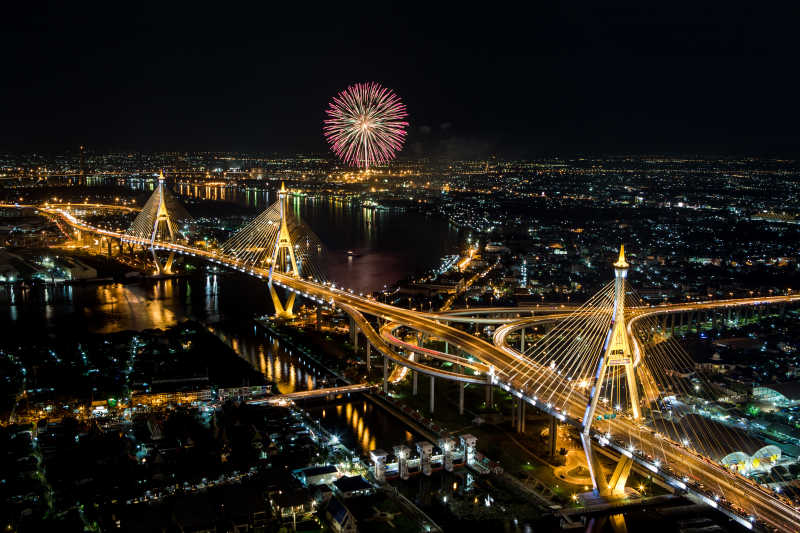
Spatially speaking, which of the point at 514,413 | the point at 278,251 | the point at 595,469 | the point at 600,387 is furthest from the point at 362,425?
the point at 278,251

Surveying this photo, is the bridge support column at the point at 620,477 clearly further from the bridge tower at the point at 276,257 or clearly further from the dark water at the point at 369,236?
the dark water at the point at 369,236

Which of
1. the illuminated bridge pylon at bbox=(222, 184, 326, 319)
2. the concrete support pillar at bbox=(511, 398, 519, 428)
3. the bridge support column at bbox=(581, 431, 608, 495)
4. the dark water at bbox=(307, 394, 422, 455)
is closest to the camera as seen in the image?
the bridge support column at bbox=(581, 431, 608, 495)

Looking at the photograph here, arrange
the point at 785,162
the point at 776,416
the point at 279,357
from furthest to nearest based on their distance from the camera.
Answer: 1. the point at 785,162
2. the point at 279,357
3. the point at 776,416

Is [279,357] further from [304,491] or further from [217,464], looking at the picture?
[304,491]

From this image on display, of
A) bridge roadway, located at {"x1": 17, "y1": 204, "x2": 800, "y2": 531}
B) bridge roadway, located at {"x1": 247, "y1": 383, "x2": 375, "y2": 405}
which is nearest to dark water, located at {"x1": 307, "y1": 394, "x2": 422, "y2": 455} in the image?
bridge roadway, located at {"x1": 247, "y1": 383, "x2": 375, "y2": 405}

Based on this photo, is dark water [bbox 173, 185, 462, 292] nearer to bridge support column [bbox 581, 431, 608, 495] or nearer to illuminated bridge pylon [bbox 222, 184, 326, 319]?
illuminated bridge pylon [bbox 222, 184, 326, 319]

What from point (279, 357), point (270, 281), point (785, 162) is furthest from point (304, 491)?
point (785, 162)

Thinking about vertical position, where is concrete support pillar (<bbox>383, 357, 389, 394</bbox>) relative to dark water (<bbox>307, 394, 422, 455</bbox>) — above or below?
above

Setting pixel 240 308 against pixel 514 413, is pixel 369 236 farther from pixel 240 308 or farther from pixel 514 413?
pixel 514 413
